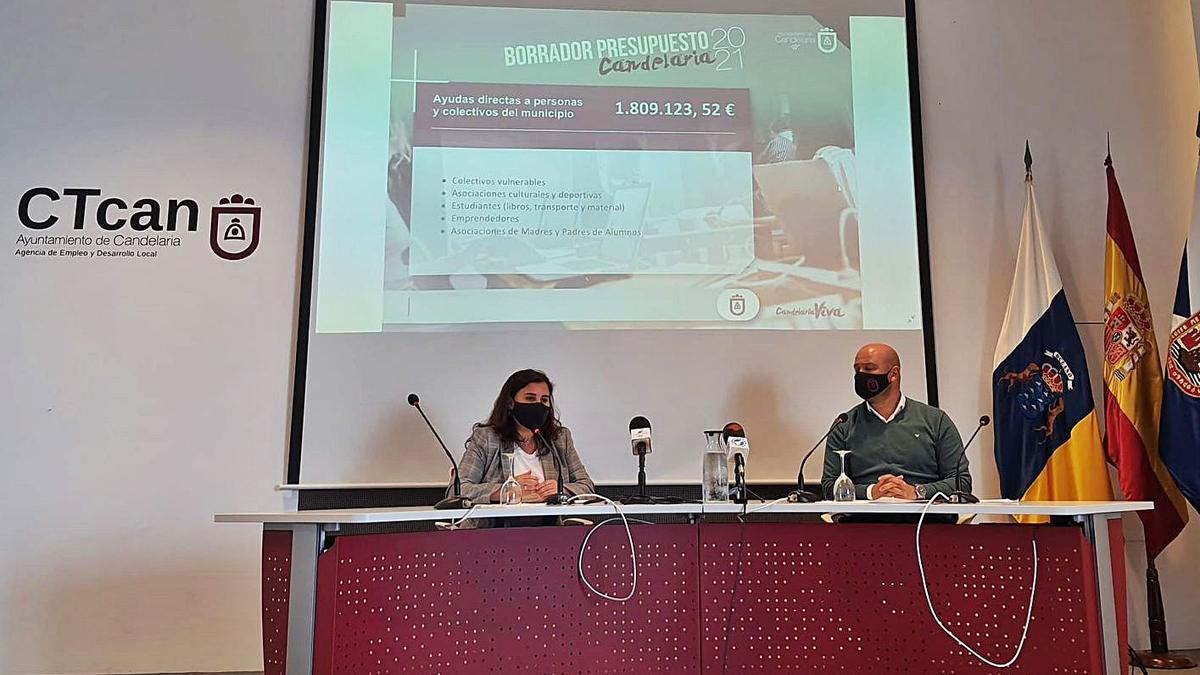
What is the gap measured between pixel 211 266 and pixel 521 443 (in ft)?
5.05

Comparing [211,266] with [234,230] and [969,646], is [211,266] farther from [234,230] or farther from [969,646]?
[969,646]

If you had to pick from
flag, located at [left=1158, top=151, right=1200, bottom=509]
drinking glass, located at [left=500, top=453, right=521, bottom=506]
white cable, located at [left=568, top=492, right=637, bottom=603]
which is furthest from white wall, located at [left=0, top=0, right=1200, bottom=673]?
white cable, located at [left=568, top=492, right=637, bottom=603]

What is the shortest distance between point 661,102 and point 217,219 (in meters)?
1.82

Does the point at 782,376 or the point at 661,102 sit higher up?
the point at 661,102

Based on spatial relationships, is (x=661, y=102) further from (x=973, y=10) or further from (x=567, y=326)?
(x=973, y=10)

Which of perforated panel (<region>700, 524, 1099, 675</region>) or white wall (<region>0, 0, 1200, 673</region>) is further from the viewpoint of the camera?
white wall (<region>0, 0, 1200, 673</region>)

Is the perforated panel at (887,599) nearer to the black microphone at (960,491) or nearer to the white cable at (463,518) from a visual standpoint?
the black microphone at (960,491)

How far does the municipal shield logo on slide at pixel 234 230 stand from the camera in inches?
146

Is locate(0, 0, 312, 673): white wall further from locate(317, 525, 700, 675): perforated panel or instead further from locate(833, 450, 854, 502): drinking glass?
locate(833, 450, 854, 502): drinking glass

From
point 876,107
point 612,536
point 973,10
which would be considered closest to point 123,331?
point 612,536

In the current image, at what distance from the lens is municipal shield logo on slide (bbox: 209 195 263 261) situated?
12.2 feet

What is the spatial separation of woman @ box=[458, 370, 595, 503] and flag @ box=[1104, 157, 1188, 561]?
2007 millimetres

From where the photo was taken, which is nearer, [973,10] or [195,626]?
[195,626]

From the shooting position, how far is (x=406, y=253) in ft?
12.1
